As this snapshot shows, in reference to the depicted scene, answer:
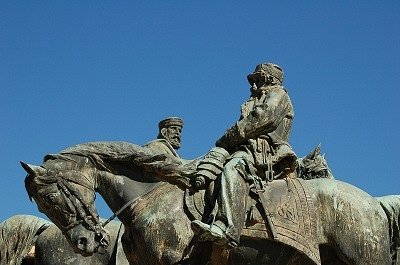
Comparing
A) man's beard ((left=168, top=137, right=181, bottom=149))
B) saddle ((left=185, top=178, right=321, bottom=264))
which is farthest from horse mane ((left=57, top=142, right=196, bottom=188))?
man's beard ((left=168, top=137, right=181, bottom=149))

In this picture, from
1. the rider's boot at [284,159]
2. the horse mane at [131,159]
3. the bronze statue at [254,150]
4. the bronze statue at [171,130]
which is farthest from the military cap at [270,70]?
the bronze statue at [171,130]

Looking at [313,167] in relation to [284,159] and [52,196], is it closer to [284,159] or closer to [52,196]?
[284,159]

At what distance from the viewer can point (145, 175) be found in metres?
8.26

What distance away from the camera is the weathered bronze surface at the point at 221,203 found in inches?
308

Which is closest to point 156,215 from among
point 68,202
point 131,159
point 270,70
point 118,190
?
point 118,190

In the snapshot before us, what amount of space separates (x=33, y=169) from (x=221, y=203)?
1.87m

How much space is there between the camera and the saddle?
8031 millimetres

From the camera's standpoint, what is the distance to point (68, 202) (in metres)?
7.77

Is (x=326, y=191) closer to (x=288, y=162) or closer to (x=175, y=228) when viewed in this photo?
(x=288, y=162)

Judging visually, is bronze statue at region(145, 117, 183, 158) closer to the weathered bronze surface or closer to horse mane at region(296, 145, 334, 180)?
horse mane at region(296, 145, 334, 180)

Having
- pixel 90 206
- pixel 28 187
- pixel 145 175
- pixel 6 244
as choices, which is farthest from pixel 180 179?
pixel 6 244

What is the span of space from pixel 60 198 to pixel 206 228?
4.86 feet

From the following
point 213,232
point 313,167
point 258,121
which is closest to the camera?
point 213,232

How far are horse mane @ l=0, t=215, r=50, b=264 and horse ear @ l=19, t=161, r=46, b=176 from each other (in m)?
4.66
